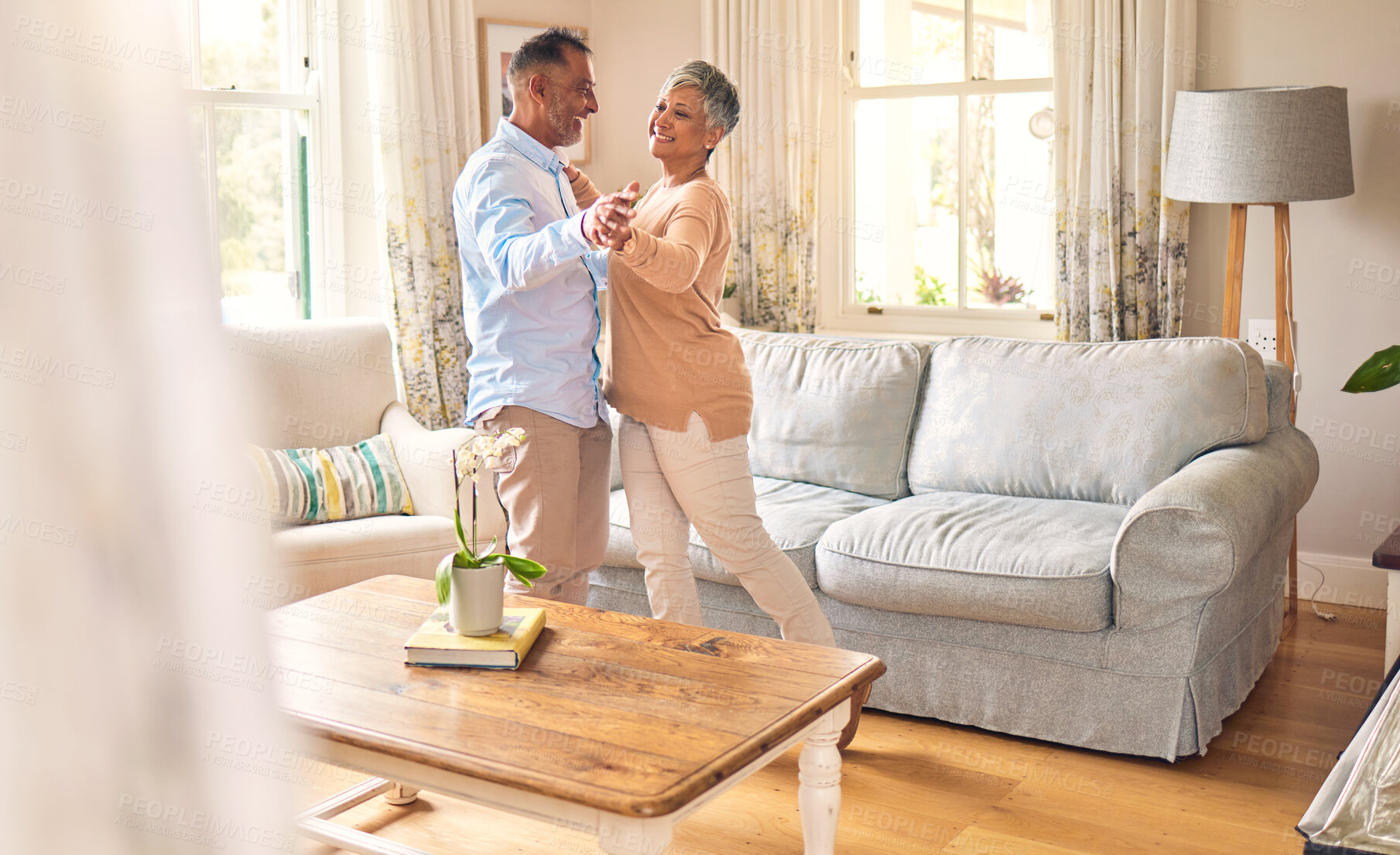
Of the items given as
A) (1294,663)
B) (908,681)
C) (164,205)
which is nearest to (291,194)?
(908,681)

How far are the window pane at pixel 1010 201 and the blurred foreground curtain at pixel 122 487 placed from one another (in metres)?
4.00

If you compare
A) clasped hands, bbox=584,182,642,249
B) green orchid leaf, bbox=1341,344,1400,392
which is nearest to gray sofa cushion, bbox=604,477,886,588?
clasped hands, bbox=584,182,642,249

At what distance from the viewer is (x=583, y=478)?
238 centimetres

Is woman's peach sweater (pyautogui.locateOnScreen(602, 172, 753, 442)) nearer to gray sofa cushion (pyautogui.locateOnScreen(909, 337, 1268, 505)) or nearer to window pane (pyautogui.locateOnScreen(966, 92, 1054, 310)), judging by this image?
gray sofa cushion (pyautogui.locateOnScreen(909, 337, 1268, 505))

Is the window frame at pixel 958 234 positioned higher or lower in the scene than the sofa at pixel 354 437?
higher

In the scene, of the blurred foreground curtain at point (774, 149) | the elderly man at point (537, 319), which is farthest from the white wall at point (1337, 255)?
the elderly man at point (537, 319)

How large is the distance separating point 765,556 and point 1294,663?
1.68 metres

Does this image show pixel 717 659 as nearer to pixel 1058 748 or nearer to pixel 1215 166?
pixel 1058 748

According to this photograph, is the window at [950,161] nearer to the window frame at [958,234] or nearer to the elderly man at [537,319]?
the window frame at [958,234]

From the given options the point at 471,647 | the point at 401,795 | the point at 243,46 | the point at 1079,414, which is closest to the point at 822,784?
the point at 471,647

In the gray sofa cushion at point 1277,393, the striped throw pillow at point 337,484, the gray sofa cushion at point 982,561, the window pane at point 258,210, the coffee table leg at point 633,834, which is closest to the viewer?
the coffee table leg at point 633,834

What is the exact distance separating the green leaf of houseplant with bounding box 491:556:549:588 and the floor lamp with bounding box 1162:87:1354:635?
2.29 meters

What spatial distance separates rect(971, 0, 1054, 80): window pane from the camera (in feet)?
13.4

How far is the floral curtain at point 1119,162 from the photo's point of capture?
3654 mm
